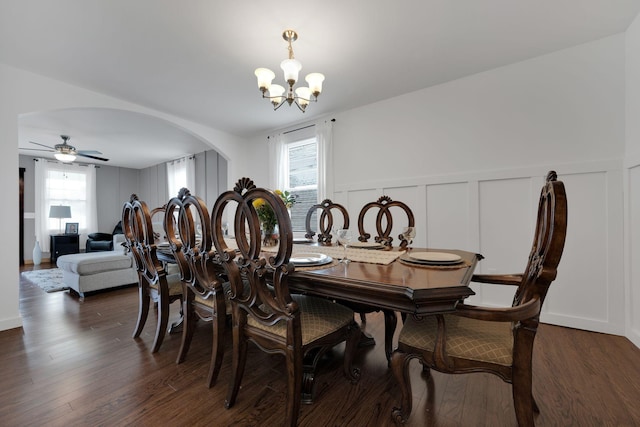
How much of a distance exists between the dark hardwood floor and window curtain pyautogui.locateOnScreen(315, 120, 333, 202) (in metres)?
2.33

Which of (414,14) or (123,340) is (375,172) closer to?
(414,14)

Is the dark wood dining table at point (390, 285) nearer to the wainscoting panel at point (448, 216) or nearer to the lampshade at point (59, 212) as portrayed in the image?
the wainscoting panel at point (448, 216)

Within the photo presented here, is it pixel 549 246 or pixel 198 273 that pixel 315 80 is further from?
pixel 549 246

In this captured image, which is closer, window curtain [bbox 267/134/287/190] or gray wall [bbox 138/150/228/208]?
window curtain [bbox 267/134/287/190]

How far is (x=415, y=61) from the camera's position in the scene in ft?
8.39

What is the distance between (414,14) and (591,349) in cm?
280

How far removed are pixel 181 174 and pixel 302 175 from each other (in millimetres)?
3782

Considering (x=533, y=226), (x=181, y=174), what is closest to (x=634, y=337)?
(x=533, y=226)

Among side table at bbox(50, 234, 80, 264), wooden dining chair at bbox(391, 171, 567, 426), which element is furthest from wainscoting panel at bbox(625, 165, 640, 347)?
side table at bbox(50, 234, 80, 264)

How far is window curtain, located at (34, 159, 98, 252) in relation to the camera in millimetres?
6125

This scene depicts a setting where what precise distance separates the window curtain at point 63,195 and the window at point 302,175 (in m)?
5.96

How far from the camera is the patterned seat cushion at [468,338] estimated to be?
1.04 metres

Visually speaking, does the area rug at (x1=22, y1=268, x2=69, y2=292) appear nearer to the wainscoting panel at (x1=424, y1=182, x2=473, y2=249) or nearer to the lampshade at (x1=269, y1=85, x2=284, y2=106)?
the lampshade at (x1=269, y1=85, x2=284, y2=106)

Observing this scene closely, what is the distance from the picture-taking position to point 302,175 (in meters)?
4.27
